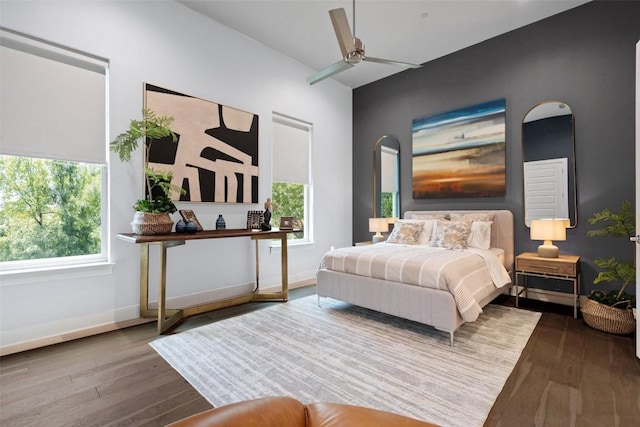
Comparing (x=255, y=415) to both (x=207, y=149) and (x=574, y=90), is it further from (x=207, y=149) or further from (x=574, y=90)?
(x=574, y=90)

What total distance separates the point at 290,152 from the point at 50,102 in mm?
2847

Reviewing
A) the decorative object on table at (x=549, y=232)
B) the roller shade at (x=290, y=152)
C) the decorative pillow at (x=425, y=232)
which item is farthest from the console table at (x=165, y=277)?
the decorative object on table at (x=549, y=232)

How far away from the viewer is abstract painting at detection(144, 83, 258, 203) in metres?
3.33

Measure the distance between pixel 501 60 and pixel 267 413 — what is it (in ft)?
16.2

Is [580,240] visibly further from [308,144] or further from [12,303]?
[12,303]

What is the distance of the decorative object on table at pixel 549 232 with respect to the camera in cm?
330

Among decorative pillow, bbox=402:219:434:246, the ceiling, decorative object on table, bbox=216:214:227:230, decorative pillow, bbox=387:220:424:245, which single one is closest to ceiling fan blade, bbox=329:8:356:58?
the ceiling

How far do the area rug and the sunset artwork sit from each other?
1830 millimetres

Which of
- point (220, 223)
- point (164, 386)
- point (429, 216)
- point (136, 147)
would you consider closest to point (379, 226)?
point (429, 216)

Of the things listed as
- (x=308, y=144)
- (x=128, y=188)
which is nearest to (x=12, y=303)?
(x=128, y=188)

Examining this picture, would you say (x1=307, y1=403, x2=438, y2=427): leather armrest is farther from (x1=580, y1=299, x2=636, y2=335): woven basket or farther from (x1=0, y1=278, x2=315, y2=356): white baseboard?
(x1=580, y1=299, x2=636, y2=335): woven basket

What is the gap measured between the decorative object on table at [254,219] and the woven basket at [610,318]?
363 centimetres

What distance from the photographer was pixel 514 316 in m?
3.20

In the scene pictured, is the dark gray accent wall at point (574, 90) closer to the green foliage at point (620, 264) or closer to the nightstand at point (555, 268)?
the nightstand at point (555, 268)
